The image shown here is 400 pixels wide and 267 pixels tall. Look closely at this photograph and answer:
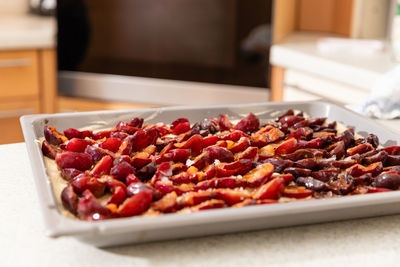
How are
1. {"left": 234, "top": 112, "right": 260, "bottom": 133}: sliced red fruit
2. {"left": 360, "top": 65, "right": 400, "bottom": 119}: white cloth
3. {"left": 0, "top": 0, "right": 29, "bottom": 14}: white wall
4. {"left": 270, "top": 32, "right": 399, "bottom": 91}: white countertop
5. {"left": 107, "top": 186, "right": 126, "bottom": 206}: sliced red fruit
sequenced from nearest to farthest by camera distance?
{"left": 107, "top": 186, "right": 126, "bottom": 206}: sliced red fruit, {"left": 234, "top": 112, "right": 260, "bottom": 133}: sliced red fruit, {"left": 360, "top": 65, "right": 400, "bottom": 119}: white cloth, {"left": 270, "top": 32, "right": 399, "bottom": 91}: white countertop, {"left": 0, "top": 0, "right": 29, "bottom": 14}: white wall

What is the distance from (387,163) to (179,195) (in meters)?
0.40

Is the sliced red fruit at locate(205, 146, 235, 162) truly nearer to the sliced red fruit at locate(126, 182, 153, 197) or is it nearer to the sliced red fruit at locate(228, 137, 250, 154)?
the sliced red fruit at locate(228, 137, 250, 154)

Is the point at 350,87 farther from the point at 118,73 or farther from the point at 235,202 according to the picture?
the point at 235,202

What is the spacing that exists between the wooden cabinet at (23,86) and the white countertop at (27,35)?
1.5 inches

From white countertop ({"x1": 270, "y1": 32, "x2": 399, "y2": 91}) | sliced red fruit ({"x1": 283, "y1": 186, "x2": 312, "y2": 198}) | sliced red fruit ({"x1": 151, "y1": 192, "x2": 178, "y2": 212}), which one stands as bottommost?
sliced red fruit ({"x1": 283, "y1": 186, "x2": 312, "y2": 198})

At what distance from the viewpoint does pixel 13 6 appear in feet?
10.2

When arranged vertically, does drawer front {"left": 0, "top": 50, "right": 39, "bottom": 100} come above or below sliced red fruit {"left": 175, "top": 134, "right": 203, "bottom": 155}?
below

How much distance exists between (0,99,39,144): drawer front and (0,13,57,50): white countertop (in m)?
0.27

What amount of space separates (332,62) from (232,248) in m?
1.48

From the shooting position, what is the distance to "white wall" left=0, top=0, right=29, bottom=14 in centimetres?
311

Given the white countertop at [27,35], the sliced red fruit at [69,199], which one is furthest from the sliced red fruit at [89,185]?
the white countertop at [27,35]

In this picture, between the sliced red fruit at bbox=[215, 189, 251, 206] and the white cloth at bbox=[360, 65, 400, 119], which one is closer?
the sliced red fruit at bbox=[215, 189, 251, 206]

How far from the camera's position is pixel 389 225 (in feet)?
2.64

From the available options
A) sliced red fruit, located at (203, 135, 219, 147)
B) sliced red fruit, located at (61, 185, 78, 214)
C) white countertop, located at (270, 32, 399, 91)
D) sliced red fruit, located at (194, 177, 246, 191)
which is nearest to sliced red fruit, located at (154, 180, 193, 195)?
sliced red fruit, located at (194, 177, 246, 191)
